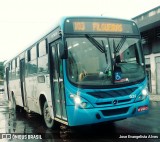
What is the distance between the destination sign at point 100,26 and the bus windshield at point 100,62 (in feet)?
0.81

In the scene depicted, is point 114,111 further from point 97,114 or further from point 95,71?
point 95,71

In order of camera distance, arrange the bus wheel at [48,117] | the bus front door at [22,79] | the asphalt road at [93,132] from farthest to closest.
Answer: the bus front door at [22,79] < the bus wheel at [48,117] < the asphalt road at [93,132]

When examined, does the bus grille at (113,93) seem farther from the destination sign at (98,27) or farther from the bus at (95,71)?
the destination sign at (98,27)

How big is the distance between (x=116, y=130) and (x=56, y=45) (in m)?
3.07

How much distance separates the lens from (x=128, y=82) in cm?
823

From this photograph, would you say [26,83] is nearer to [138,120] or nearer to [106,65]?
[138,120]

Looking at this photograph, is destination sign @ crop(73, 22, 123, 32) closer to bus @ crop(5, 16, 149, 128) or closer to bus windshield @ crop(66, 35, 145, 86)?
bus @ crop(5, 16, 149, 128)

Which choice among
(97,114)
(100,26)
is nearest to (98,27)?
(100,26)

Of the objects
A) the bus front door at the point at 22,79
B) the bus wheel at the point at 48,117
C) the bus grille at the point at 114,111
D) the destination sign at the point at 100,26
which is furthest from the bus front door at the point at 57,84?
the bus front door at the point at 22,79

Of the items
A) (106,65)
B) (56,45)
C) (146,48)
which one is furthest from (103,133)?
(146,48)

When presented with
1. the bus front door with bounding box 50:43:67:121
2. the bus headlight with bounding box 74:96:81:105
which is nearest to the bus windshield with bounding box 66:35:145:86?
the bus headlight with bounding box 74:96:81:105

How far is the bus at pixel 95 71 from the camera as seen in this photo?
7.77m

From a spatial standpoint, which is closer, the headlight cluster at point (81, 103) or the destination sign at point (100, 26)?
the headlight cluster at point (81, 103)

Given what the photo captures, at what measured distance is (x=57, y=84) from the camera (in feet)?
28.5
